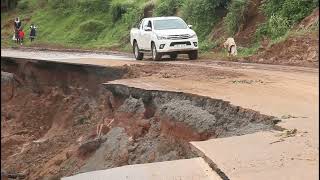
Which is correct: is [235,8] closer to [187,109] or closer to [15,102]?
[15,102]

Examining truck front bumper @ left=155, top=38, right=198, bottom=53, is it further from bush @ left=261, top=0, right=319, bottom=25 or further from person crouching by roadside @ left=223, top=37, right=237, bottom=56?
bush @ left=261, top=0, right=319, bottom=25

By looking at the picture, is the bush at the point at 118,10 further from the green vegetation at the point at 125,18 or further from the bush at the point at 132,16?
the bush at the point at 132,16

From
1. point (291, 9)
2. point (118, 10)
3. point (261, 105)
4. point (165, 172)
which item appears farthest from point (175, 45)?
point (118, 10)

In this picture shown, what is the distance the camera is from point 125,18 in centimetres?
3719

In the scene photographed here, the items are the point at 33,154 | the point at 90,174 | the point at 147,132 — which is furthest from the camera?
the point at 33,154

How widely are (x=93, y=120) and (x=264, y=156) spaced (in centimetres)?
1024

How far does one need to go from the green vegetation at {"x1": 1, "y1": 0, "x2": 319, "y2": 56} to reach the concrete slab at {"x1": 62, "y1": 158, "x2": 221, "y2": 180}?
2.80 metres

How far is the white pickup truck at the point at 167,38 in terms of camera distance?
19562 millimetres

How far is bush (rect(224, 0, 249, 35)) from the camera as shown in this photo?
2291cm

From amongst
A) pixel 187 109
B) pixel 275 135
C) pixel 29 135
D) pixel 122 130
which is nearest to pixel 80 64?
pixel 29 135

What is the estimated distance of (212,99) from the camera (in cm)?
980

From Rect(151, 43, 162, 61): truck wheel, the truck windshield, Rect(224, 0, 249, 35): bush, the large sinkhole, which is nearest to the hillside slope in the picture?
Rect(224, 0, 249, 35): bush

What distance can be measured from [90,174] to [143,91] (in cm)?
579

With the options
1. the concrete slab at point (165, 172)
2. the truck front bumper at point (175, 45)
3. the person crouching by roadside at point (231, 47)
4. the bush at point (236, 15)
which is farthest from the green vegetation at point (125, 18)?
the concrete slab at point (165, 172)
